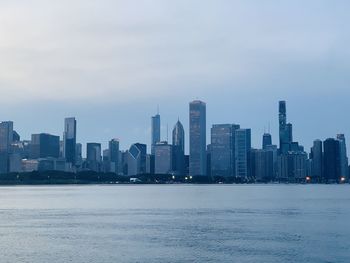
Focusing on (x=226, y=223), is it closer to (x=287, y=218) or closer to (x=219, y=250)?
(x=287, y=218)

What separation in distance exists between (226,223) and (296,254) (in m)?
30.5

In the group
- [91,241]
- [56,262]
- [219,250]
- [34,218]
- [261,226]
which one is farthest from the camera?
[34,218]

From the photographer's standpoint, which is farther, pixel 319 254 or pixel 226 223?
pixel 226 223

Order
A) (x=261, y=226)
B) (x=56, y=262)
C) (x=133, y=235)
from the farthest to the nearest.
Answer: (x=261, y=226), (x=133, y=235), (x=56, y=262)

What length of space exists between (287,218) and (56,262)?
51010 mm

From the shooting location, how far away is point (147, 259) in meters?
56.3

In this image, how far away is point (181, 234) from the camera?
75.0m

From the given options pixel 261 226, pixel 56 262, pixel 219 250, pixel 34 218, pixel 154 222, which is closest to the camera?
pixel 56 262

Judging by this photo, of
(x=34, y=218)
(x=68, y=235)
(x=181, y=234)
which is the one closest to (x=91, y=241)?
(x=68, y=235)

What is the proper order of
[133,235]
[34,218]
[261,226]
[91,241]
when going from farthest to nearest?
1. [34,218]
2. [261,226]
3. [133,235]
4. [91,241]

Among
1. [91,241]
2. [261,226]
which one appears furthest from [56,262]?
[261,226]

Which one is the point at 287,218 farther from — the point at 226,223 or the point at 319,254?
the point at 319,254

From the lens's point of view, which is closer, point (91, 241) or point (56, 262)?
point (56, 262)

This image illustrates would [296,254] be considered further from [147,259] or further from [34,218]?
[34,218]
